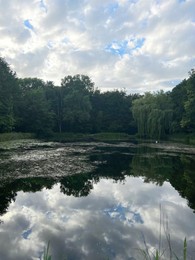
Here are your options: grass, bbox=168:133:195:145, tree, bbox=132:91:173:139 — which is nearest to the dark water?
grass, bbox=168:133:195:145

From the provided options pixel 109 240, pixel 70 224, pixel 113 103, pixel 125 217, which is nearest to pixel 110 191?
pixel 125 217

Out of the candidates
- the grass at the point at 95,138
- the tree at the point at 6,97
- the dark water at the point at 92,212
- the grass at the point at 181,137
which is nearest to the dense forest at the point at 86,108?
the tree at the point at 6,97

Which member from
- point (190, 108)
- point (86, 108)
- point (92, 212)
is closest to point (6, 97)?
point (86, 108)

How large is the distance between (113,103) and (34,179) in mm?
63655

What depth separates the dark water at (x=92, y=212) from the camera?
6.04 meters

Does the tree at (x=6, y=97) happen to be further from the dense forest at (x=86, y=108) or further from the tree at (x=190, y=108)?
the tree at (x=190, y=108)

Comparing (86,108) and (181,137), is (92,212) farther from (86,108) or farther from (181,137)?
(86,108)

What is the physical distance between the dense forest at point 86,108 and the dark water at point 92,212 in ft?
99.8

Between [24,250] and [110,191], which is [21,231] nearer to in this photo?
[24,250]

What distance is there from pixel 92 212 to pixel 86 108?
196 feet

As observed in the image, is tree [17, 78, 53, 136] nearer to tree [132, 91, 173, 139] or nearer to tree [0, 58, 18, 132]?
tree [0, 58, 18, 132]

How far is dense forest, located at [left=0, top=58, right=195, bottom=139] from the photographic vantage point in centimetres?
4831

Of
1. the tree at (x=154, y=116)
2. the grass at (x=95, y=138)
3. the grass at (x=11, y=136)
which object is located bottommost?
the grass at (x=95, y=138)

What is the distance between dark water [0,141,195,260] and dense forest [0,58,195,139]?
30433mm
